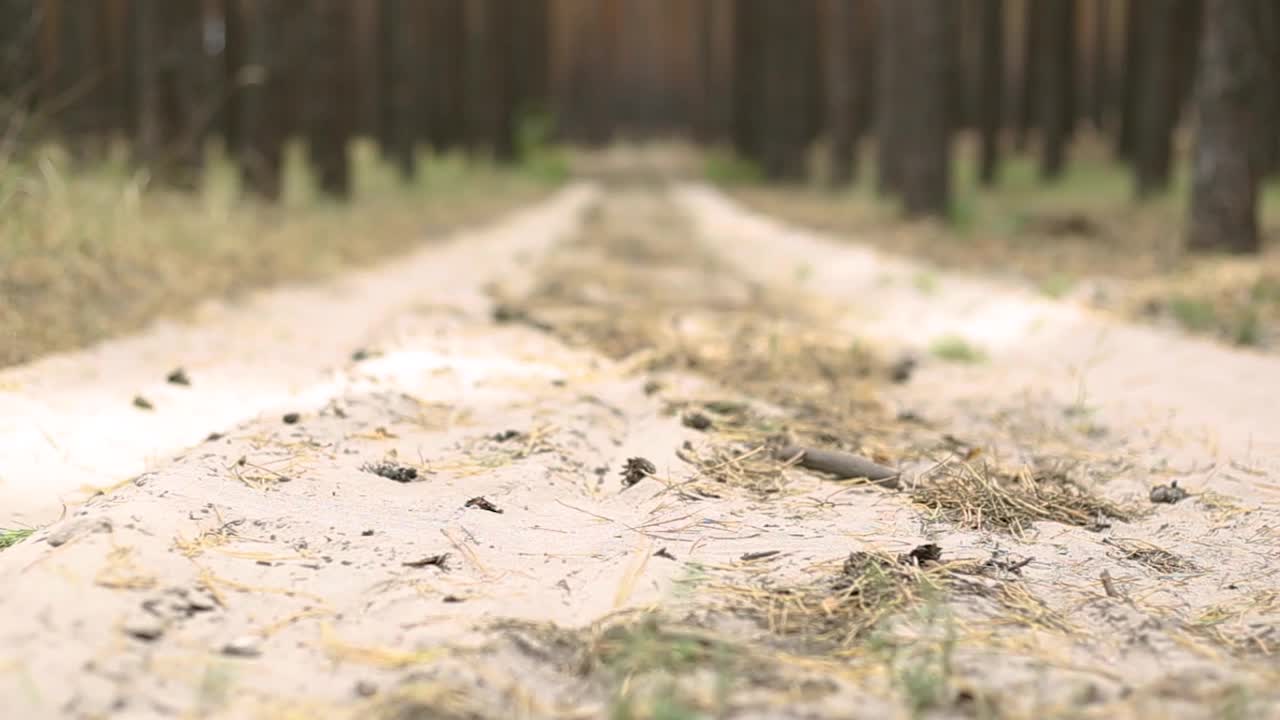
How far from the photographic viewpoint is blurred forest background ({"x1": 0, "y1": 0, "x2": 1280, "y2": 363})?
18.1 feet

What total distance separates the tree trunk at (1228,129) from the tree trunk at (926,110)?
3.38 m

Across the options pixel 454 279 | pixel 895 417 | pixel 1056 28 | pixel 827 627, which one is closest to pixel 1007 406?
pixel 895 417

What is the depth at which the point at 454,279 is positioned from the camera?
7047mm

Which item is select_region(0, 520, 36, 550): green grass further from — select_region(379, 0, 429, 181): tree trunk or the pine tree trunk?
the pine tree trunk

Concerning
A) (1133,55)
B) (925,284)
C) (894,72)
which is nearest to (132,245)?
(925,284)

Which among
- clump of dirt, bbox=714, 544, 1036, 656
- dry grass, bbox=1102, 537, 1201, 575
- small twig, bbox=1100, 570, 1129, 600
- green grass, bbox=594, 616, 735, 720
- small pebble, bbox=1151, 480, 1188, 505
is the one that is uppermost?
green grass, bbox=594, 616, 735, 720

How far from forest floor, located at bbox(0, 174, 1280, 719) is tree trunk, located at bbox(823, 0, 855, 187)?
11.8 meters

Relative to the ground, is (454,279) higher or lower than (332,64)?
lower

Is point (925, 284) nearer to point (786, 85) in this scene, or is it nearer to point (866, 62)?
point (786, 85)

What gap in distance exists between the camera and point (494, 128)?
22516 mm

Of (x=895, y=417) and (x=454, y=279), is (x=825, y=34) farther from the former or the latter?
(x=895, y=417)

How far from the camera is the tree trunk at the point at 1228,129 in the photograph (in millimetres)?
7023

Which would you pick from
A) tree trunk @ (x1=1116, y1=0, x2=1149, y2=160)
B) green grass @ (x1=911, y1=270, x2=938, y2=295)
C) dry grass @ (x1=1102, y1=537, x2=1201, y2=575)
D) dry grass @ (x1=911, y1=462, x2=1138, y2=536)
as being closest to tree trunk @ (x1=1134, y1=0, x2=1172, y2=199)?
tree trunk @ (x1=1116, y1=0, x2=1149, y2=160)

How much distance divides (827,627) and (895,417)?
1.81 m
